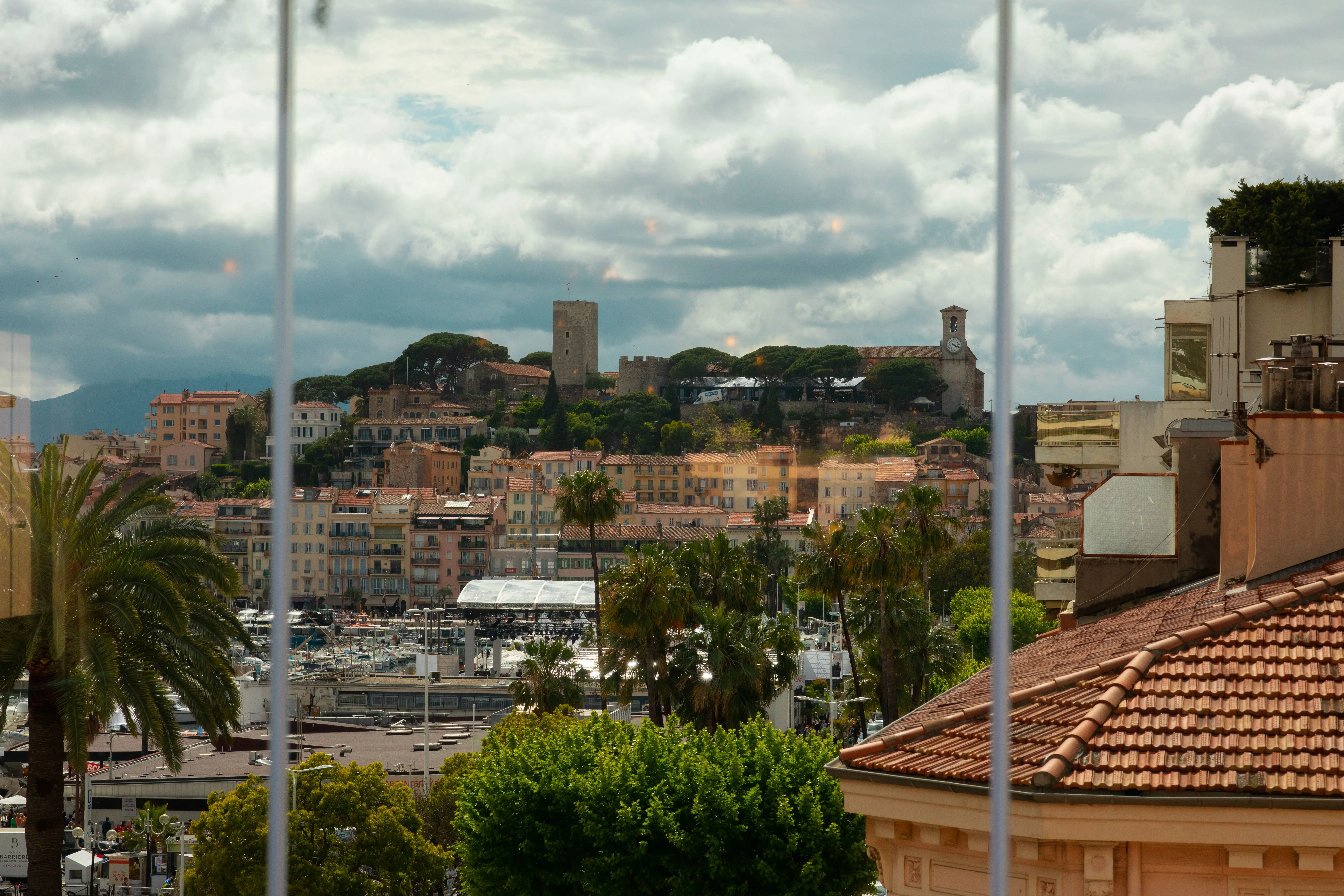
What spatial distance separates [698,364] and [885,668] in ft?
259

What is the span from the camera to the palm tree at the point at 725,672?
23562 mm

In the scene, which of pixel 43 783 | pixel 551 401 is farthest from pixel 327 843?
pixel 551 401

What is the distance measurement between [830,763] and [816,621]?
58.4 m

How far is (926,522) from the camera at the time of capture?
3341 centimetres

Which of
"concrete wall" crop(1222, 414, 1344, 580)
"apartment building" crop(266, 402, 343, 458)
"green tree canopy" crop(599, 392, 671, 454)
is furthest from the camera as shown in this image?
"apartment building" crop(266, 402, 343, 458)

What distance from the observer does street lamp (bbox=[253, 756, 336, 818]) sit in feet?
67.9

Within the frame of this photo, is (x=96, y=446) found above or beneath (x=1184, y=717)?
above

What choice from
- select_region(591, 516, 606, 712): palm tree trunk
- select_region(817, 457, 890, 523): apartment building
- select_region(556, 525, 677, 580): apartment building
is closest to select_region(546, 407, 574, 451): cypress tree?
select_region(556, 525, 677, 580): apartment building

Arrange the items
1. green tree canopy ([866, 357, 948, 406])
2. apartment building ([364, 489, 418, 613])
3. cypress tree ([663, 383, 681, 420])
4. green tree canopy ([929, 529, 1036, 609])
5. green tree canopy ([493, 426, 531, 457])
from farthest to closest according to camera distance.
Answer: green tree canopy ([866, 357, 948, 406]), green tree canopy ([493, 426, 531, 457]), cypress tree ([663, 383, 681, 420]), apartment building ([364, 489, 418, 613]), green tree canopy ([929, 529, 1036, 609])

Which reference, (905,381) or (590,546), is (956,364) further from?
(590,546)

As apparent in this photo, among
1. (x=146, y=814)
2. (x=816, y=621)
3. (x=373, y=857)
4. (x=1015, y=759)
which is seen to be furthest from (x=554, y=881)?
(x=816, y=621)

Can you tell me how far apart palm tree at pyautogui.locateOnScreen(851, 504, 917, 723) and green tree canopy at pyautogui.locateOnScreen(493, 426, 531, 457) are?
236 feet

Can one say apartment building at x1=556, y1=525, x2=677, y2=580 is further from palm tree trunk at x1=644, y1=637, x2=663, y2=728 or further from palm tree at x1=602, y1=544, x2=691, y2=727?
palm tree trunk at x1=644, y1=637, x2=663, y2=728

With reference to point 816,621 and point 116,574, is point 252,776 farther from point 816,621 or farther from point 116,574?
point 816,621
